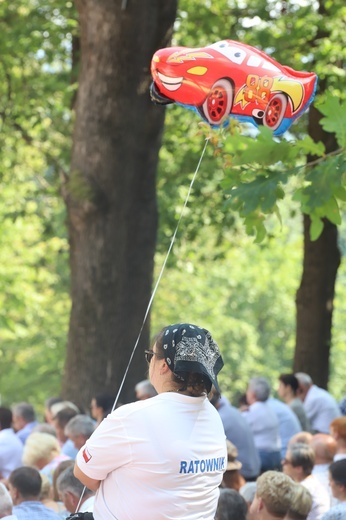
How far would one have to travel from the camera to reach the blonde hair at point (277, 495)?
20.3 feet

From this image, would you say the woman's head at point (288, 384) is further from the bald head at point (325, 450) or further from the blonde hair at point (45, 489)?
the blonde hair at point (45, 489)

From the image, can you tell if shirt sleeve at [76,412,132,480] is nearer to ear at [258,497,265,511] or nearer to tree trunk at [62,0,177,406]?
ear at [258,497,265,511]

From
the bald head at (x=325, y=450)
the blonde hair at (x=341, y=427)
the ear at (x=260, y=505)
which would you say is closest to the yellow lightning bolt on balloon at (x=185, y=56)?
the ear at (x=260, y=505)

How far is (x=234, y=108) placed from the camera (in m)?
6.64

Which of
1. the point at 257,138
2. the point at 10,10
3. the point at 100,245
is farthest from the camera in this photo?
the point at 10,10

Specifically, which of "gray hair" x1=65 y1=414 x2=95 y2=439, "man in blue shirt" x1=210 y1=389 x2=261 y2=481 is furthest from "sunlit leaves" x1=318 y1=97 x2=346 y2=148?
"man in blue shirt" x1=210 y1=389 x2=261 y2=481

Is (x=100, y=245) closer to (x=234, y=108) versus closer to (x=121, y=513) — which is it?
(x=234, y=108)

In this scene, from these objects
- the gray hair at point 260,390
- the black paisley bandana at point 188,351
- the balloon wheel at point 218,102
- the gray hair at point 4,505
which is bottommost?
the gray hair at point 260,390

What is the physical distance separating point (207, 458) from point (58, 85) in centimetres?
1341

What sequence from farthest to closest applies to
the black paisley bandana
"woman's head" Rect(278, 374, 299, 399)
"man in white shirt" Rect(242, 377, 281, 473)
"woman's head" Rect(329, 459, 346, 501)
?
"woman's head" Rect(278, 374, 299, 399)
"man in white shirt" Rect(242, 377, 281, 473)
"woman's head" Rect(329, 459, 346, 501)
the black paisley bandana

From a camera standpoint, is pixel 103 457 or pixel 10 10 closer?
pixel 103 457

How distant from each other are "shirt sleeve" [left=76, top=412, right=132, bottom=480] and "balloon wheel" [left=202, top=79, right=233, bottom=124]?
2.99m

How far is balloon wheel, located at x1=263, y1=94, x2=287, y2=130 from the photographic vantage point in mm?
6605

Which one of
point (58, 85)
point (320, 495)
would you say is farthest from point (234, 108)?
point (58, 85)
